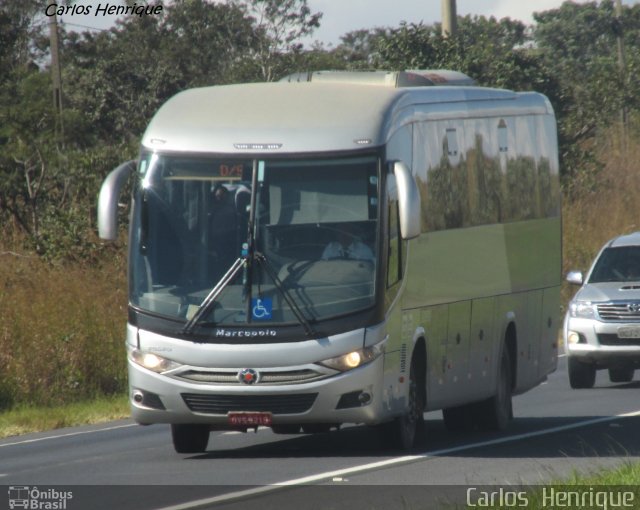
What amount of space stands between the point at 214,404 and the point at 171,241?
143cm

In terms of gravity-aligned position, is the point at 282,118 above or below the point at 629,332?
above

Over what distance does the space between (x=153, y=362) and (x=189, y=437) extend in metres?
1.39

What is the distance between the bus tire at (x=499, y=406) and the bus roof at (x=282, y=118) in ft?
11.7

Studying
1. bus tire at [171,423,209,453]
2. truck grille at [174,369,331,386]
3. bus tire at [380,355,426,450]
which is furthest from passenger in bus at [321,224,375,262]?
bus tire at [171,423,209,453]

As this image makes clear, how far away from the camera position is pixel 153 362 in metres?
13.2

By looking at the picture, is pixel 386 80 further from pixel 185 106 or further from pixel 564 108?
pixel 564 108

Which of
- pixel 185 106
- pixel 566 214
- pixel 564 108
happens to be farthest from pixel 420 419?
pixel 564 108

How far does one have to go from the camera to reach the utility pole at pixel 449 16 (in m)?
35.2

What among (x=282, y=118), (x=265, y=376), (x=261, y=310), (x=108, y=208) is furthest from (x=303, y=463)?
(x=282, y=118)

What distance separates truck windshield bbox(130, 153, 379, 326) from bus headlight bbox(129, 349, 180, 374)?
1.17 ft

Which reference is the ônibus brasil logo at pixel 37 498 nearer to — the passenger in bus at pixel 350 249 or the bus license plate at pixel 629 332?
the passenger in bus at pixel 350 249

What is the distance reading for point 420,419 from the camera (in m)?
14.9

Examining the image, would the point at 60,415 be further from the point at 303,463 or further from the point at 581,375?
the point at 581,375

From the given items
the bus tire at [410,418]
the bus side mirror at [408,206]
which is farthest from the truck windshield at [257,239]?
the bus tire at [410,418]
